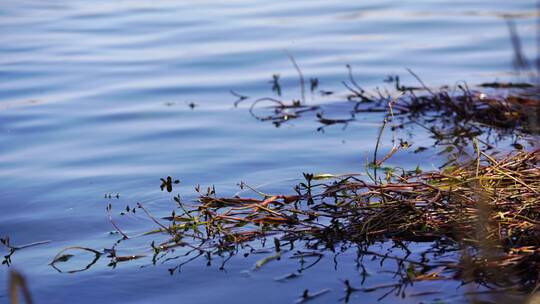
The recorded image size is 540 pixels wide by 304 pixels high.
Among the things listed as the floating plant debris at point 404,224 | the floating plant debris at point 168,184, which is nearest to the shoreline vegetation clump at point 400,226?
the floating plant debris at point 404,224

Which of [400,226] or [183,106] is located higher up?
[183,106]

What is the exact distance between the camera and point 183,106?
7.17 metres

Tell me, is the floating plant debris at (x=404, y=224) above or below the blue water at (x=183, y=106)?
below

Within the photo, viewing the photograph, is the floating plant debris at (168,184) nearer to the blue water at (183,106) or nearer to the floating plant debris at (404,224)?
the blue water at (183,106)

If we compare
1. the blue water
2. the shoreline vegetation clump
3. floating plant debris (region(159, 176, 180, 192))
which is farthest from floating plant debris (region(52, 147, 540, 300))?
floating plant debris (region(159, 176, 180, 192))

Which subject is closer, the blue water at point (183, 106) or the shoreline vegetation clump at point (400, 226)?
the shoreline vegetation clump at point (400, 226)

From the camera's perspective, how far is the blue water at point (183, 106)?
3717mm

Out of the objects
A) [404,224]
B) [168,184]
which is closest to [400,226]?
[404,224]

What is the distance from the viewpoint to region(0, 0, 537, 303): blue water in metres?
3.72

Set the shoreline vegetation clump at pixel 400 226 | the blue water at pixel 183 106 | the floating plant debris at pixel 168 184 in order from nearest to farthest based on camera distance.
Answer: the shoreline vegetation clump at pixel 400 226 → the blue water at pixel 183 106 → the floating plant debris at pixel 168 184

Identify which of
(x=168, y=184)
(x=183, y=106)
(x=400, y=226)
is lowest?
(x=400, y=226)

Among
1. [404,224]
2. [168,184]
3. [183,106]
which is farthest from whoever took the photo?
[183,106]

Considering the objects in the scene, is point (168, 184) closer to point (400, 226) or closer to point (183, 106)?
point (400, 226)

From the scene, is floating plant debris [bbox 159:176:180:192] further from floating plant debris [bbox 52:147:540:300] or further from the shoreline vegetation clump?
floating plant debris [bbox 52:147:540:300]
